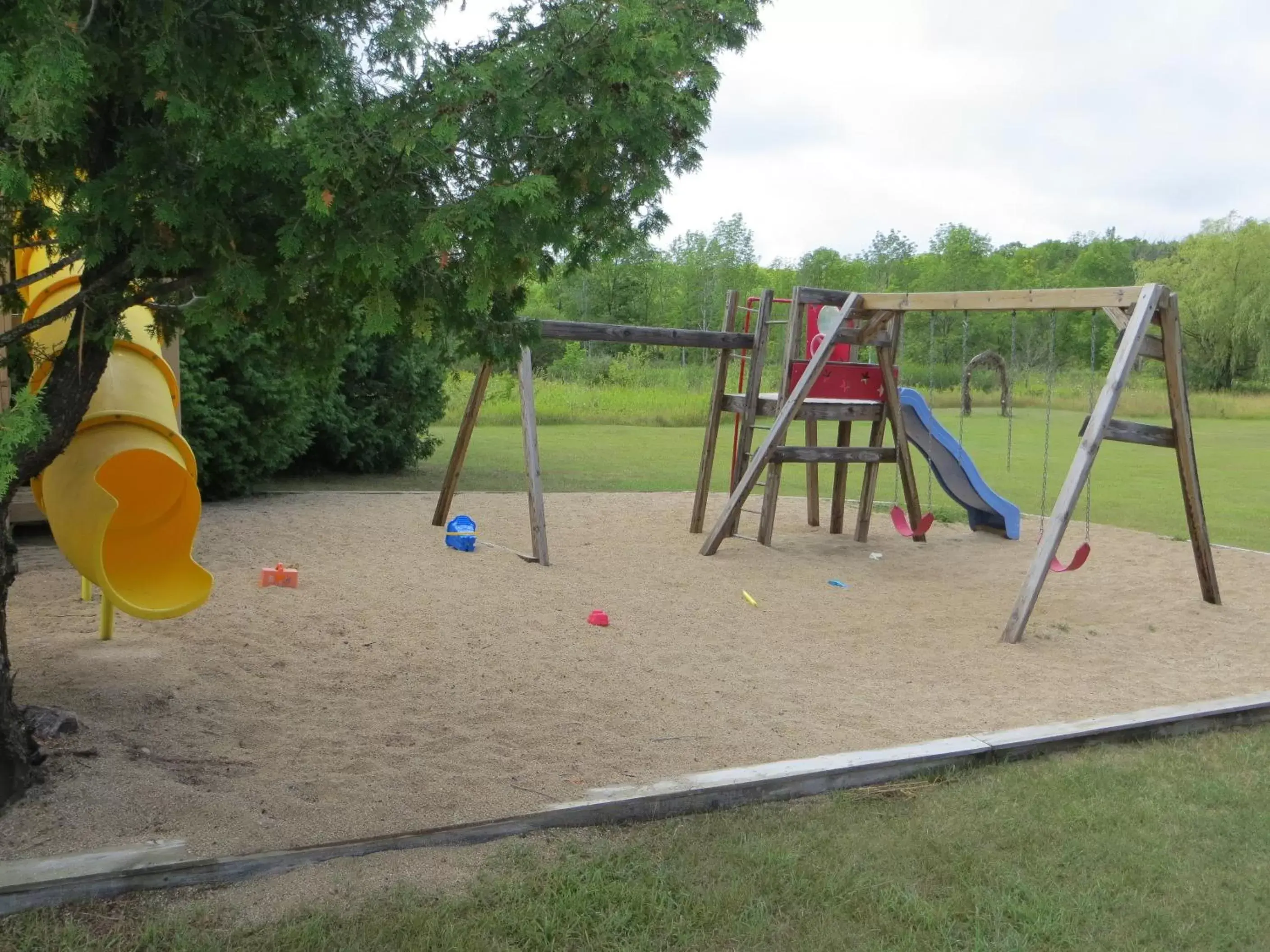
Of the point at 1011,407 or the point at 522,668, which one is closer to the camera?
the point at 522,668

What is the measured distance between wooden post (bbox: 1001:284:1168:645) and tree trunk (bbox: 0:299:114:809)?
4835 mm

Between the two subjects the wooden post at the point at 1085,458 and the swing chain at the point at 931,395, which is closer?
the wooden post at the point at 1085,458

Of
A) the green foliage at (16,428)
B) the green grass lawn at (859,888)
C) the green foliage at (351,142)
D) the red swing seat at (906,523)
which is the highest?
the green foliage at (351,142)

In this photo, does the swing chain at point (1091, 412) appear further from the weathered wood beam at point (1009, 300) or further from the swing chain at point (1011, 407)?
the swing chain at point (1011, 407)

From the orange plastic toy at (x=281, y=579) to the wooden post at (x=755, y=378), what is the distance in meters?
3.50

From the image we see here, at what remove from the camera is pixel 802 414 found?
29.3ft

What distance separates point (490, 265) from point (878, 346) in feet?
22.6

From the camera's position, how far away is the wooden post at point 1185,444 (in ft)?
22.4

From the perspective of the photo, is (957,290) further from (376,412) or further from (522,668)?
(522,668)

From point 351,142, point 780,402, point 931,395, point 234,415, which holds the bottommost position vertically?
point 234,415

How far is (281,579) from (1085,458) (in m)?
4.90

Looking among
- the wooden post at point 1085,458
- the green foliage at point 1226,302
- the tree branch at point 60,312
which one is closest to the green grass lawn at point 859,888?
the tree branch at point 60,312

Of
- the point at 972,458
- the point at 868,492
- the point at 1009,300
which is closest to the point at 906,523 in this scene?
the point at 868,492

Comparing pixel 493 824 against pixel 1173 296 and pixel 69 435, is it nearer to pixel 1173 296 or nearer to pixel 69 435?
pixel 69 435
